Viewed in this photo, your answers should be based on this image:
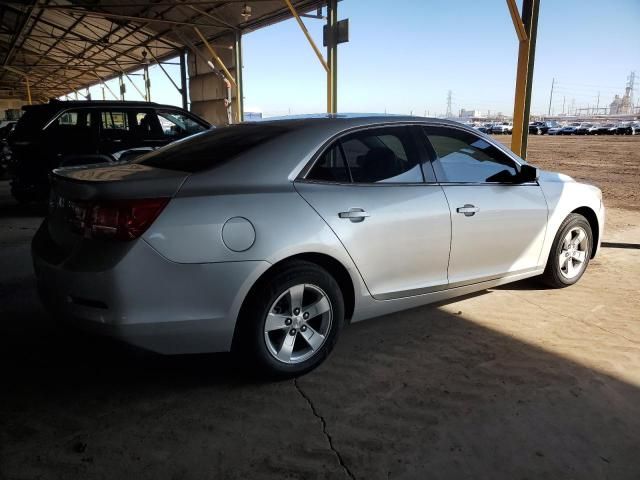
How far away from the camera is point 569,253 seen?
454 centimetres

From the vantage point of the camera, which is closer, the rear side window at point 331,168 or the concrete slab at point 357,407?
the concrete slab at point 357,407

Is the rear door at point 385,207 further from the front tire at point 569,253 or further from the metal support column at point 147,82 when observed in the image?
the metal support column at point 147,82

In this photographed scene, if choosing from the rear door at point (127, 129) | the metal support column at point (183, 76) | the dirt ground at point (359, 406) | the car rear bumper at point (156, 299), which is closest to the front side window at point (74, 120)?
the rear door at point (127, 129)

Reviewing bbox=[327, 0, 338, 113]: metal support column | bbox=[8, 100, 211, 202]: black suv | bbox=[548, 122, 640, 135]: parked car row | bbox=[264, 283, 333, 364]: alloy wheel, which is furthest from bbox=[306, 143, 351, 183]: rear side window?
bbox=[548, 122, 640, 135]: parked car row

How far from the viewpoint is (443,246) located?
3424mm

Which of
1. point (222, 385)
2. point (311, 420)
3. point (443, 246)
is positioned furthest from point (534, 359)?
point (222, 385)

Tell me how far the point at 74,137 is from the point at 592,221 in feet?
23.4

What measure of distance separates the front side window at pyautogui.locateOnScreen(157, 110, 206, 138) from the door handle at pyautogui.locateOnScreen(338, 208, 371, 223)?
6.12 meters

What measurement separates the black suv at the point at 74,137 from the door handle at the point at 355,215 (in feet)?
19.2

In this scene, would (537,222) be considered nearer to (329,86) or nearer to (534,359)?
(534,359)

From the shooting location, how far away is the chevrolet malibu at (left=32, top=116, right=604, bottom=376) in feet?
8.13

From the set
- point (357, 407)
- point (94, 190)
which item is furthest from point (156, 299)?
point (357, 407)

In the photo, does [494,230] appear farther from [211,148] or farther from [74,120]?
[74,120]

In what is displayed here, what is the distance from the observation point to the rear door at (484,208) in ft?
11.6
